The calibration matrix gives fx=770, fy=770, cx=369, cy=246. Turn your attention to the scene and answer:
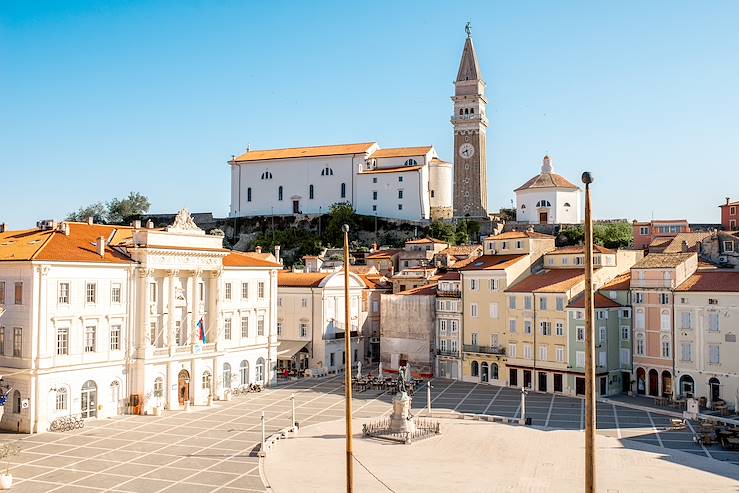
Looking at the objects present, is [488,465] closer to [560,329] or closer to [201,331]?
[560,329]

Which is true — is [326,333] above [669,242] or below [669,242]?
below

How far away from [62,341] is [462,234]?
73.7 m

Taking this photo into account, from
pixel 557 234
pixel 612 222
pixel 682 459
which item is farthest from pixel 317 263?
pixel 682 459

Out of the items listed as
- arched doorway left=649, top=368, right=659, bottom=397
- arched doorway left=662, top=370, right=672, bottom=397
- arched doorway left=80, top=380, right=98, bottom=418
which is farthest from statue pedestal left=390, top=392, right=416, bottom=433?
arched doorway left=649, top=368, right=659, bottom=397

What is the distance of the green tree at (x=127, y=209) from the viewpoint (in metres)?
142

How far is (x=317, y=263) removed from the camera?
290 ft

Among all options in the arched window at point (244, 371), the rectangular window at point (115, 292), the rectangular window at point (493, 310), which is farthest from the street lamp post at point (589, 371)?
the rectangular window at point (493, 310)

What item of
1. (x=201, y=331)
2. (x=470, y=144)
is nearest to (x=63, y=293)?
(x=201, y=331)

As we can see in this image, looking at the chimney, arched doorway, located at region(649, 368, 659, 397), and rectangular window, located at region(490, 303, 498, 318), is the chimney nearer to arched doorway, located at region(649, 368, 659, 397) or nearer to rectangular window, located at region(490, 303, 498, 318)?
rectangular window, located at region(490, 303, 498, 318)

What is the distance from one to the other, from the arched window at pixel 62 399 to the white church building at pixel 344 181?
Answer: 78752mm

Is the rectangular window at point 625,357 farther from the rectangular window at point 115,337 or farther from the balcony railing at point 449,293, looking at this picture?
the rectangular window at point 115,337

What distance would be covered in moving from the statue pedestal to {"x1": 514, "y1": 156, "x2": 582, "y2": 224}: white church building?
2740 inches

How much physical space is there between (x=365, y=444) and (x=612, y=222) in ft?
243

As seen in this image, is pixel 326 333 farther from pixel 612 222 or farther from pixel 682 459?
pixel 612 222
